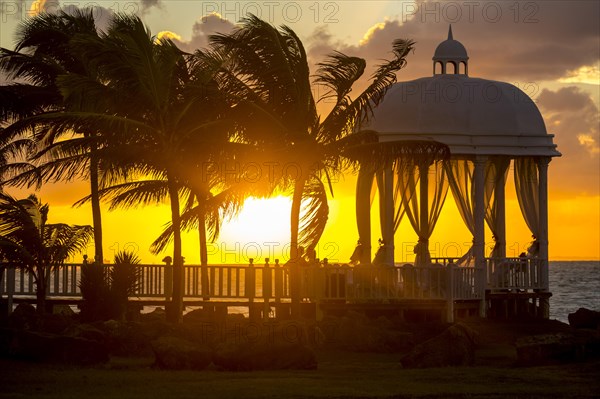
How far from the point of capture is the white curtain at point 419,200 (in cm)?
3888

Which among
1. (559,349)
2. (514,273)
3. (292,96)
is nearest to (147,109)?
(292,96)

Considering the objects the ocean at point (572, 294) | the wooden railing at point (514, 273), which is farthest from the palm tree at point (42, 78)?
the ocean at point (572, 294)

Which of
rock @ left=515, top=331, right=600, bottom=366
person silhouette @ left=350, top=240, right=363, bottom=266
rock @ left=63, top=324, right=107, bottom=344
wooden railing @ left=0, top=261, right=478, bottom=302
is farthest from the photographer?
person silhouette @ left=350, top=240, right=363, bottom=266

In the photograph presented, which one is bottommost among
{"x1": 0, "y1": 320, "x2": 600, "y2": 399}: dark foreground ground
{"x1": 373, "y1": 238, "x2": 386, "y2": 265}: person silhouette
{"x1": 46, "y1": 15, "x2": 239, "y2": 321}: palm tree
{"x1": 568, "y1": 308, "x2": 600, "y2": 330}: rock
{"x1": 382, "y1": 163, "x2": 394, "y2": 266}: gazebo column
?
{"x1": 0, "y1": 320, "x2": 600, "y2": 399}: dark foreground ground

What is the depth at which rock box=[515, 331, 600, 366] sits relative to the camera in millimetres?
24828

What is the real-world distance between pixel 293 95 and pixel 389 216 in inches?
248

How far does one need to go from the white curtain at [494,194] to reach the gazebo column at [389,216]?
409 centimetres

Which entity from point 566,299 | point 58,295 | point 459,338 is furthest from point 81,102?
point 566,299

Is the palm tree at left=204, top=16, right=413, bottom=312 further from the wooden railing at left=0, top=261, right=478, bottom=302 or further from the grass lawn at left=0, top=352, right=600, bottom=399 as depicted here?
the grass lawn at left=0, top=352, right=600, bottom=399

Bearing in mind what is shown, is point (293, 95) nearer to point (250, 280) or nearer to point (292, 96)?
point (292, 96)

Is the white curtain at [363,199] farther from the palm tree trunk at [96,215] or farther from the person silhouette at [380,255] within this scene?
the palm tree trunk at [96,215]

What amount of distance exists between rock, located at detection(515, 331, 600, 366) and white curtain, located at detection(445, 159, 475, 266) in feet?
42.9

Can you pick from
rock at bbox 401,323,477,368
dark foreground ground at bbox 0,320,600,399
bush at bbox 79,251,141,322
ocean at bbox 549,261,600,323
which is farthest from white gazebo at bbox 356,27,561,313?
ocean at bbox 549,261,600,323

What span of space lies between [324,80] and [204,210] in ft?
16.3
